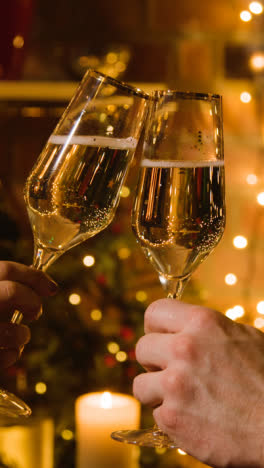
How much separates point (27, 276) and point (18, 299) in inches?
1.2

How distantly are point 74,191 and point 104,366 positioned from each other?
1.00 metres

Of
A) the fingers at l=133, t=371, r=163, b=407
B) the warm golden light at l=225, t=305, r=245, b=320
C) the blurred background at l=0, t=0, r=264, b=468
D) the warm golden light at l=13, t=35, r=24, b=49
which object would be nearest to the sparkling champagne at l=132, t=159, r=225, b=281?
the fingers at l=133, t=371, r=163, b=407

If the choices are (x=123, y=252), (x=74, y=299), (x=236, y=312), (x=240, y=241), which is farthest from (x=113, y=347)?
(x=240, y=241)

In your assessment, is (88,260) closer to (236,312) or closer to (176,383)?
(236,312)

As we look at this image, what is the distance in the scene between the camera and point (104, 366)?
1.59 m

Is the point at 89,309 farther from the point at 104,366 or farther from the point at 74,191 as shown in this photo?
the point at 74,191

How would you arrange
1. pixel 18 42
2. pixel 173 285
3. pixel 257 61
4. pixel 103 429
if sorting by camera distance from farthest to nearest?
pixel 257 61, pixel 18 42, pixel 103 429, pixel 173 285

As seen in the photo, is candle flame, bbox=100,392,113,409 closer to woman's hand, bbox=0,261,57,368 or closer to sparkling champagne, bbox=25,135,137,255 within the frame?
woman's hand, bbox=0,261,57,368

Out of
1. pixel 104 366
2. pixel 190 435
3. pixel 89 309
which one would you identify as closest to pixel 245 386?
pixel 190 435

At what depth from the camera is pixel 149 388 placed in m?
0.59

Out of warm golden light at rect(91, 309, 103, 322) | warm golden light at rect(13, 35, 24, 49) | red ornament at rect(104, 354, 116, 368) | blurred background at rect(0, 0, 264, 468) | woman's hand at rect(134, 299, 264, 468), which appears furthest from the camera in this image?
blurred background at rect(0, 0, 264, 468)

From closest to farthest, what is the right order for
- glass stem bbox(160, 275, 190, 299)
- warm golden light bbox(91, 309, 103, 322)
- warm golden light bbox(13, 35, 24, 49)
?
glass stem bbox(160, 275, 190, 299) < warm golden light bbox(13, 35, 24, 49) < warm golden light bbox(91, 309, 103, 322)

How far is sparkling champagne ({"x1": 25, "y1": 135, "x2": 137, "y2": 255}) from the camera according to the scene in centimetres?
66

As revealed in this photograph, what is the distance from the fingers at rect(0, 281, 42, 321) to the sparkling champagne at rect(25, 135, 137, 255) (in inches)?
3.1
